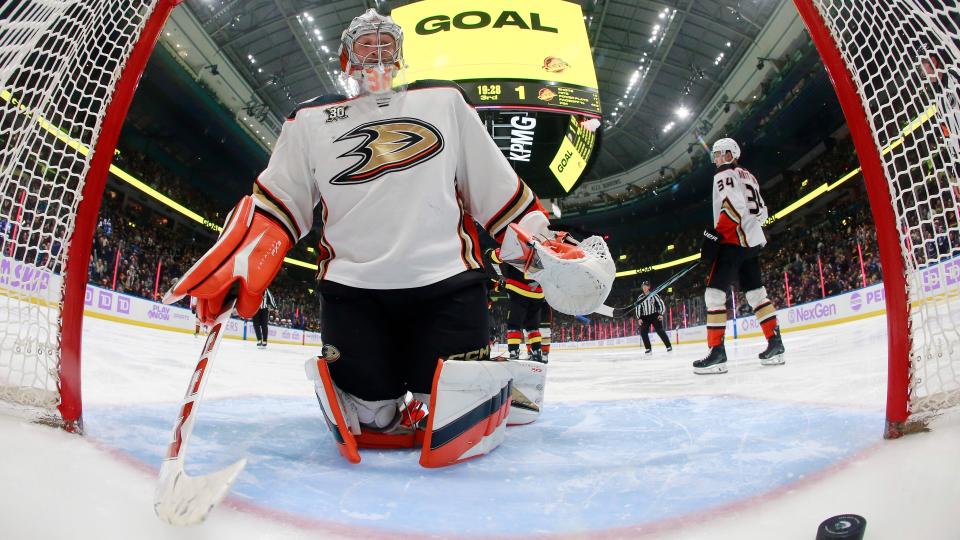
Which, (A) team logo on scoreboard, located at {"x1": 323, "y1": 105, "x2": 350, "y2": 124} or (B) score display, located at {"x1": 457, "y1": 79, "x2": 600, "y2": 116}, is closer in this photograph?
(A) team logo on scoreboard, located at {"x1": 323, "y1": 105, "x2": 350, "y2": 124}

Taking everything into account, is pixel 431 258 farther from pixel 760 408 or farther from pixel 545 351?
pixel 545 351

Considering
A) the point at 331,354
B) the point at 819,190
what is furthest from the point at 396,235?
the point at 819,190

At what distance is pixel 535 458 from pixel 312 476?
18.2 inches

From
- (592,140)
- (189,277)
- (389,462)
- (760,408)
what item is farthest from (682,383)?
(592,140)

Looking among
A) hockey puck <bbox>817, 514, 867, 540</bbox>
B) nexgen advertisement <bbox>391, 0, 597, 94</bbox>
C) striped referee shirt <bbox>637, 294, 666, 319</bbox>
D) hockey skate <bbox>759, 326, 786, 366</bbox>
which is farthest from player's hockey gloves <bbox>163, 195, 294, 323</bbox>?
striped referee shirt <bbox>637, 294, 666, 319</bbox>

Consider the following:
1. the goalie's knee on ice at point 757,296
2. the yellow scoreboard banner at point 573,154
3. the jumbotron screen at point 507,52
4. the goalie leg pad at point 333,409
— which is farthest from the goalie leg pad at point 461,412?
the yellow scoreboard banner at point 573,154

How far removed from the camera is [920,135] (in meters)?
1.16

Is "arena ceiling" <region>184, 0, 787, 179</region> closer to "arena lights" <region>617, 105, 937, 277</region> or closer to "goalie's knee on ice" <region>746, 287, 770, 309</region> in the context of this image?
"arena lights" <region>617, 105, 937, 277</region>

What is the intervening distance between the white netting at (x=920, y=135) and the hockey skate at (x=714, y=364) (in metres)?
2.12

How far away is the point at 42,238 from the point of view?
122 cm

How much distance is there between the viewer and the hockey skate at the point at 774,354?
3.22m

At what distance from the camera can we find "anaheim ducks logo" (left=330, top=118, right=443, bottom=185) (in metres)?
1.31

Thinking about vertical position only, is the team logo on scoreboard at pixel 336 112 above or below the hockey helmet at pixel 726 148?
below

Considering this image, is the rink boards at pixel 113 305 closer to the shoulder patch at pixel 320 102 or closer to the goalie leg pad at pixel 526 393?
the shoulder patch at pixel 320 102
